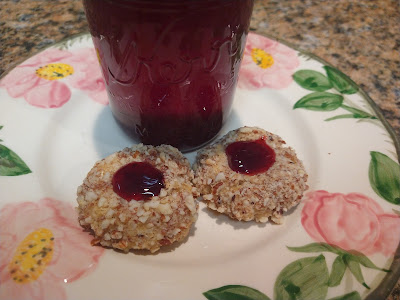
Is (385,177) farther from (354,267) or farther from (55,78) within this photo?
(55,78)

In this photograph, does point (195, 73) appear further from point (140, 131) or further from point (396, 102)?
point (396, 102)

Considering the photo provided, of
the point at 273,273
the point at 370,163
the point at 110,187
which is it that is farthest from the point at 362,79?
the point at 110,187

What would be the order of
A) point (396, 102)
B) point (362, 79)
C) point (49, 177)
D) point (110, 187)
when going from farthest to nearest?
point (362, 79), point (396, 102), point (49, 177), point (110, 187)

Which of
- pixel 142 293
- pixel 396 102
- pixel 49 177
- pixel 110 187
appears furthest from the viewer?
pixel 396 102

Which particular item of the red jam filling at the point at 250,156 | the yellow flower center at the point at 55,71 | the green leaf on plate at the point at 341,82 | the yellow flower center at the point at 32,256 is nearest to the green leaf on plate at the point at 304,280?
the red jam filling at the point at 250,156

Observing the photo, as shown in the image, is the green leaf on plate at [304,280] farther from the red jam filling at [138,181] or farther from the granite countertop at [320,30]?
the granite countertop at [320,30]

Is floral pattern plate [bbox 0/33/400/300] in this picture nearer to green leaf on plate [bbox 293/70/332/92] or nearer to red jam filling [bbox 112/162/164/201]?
green leaf on plate [bbox 293/70/332/92]
